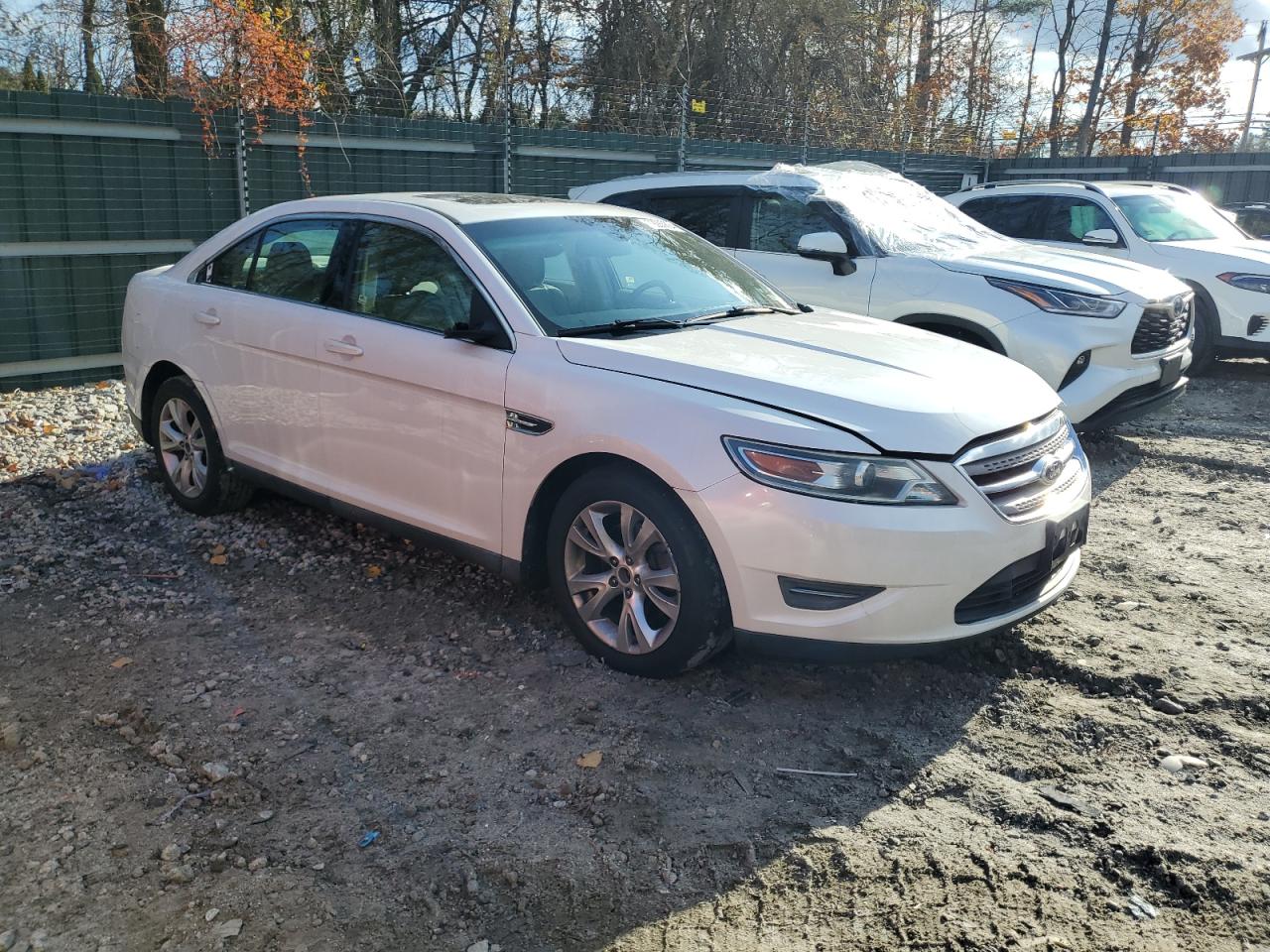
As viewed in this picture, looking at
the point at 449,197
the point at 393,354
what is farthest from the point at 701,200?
the point at 393,354

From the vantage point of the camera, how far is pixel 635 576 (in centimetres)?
378

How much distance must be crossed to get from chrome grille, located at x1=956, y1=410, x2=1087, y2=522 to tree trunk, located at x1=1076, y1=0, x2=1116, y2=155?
89.4 feet

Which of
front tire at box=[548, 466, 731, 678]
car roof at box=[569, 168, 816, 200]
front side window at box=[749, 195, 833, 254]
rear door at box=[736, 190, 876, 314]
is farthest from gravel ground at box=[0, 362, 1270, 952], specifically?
car roof at box=[569, 168, 816, 200]

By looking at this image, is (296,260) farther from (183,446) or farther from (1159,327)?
(1159,327)

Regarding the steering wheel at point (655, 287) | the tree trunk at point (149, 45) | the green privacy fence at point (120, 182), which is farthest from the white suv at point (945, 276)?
the tree trunk at point (149, 45)

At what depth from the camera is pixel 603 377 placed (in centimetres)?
381

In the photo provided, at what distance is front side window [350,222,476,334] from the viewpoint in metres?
4.37

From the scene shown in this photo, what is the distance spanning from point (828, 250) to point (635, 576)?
372 cm

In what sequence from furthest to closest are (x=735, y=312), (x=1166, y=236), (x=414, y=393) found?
1. (x=1166, y=236)
2. (x=735, y=312)
3. (x=414, y=393)

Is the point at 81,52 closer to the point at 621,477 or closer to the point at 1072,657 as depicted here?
the point at 621,477

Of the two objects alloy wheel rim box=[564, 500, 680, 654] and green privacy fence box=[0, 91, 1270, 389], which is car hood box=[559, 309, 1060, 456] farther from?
green privacy fence box=[0, 91, 1270, 389]

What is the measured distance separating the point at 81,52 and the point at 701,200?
953cm

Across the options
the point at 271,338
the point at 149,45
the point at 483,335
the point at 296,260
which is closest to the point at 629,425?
the point at 483,335

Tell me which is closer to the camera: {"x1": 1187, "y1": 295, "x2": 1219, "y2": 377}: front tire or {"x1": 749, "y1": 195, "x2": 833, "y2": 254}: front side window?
{"x1": 749, "y1": 195, "x2": 833, "y2": 254}: front side window
